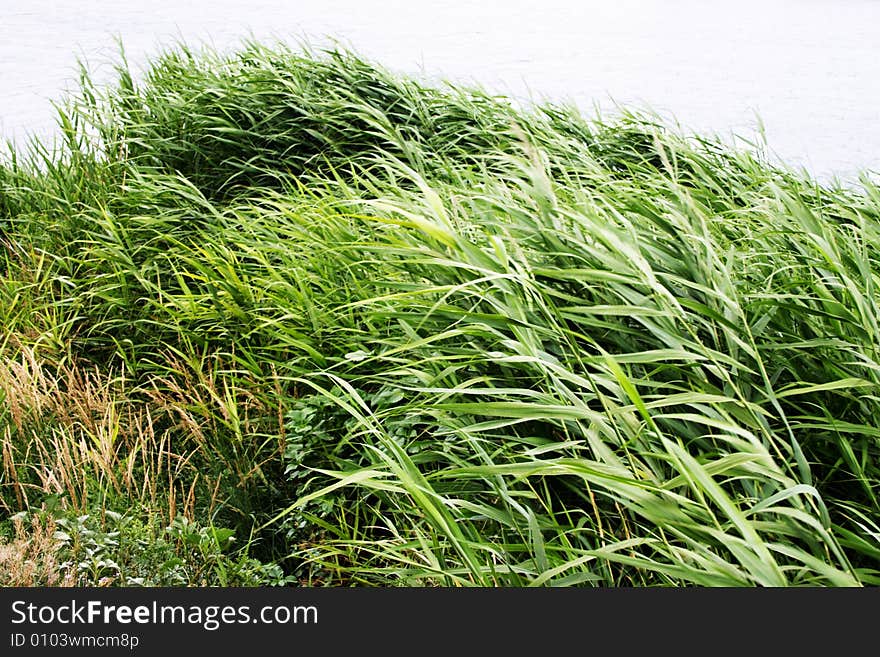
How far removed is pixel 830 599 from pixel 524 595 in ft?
1.87

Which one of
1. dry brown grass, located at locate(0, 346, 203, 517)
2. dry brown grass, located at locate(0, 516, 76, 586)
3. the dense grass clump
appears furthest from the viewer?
dry brown grass, located at locate(0, 346, 203, 517)

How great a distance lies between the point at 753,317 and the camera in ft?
7.50

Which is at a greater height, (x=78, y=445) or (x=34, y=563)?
(x=78, y=445)

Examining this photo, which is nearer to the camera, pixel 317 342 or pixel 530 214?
pixel 530 214

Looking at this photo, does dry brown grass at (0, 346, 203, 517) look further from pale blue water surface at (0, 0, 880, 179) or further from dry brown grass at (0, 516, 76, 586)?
pale blue water surface at (0, 0, 880, 179)

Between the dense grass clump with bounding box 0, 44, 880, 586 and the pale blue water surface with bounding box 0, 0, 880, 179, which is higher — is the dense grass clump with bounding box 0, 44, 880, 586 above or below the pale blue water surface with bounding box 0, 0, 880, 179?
below

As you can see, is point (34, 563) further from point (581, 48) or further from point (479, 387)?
point (581, 48)

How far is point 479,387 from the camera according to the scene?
228cm

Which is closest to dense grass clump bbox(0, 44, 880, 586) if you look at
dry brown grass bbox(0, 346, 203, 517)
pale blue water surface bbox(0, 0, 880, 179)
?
dry brown grass bbox(0, 346, 203, 517)

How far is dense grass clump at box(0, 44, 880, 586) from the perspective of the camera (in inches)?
73.7

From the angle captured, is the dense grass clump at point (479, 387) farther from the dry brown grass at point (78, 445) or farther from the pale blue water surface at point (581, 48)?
the pale blue water surface at point (581, 48)

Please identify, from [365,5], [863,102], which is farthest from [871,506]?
[365,5]

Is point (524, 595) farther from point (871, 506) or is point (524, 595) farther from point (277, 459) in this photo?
point (277, 459)

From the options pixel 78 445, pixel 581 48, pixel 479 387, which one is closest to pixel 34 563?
pixel 78 445
